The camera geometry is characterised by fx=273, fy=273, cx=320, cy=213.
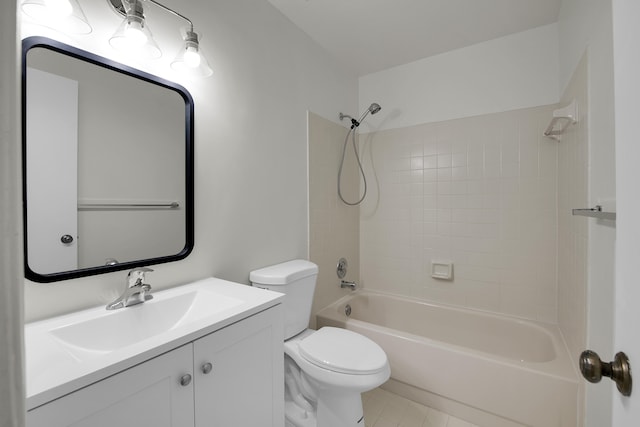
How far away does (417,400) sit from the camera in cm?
172

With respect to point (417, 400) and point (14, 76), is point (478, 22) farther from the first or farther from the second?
point (417, 400)

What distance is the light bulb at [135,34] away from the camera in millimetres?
956

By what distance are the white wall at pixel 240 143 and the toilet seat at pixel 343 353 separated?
0.51 metres

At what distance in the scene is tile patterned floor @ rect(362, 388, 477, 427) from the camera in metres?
1.57

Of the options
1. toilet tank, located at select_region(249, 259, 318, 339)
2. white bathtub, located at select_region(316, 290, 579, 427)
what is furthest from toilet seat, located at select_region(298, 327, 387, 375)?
white bathtub, located at select_region(316, 290, 579, 427)

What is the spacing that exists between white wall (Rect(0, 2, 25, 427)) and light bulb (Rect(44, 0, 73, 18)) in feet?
2.74

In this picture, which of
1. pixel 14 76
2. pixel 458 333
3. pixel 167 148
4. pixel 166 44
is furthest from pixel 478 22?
pixel 14 76

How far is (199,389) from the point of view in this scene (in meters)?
0.80

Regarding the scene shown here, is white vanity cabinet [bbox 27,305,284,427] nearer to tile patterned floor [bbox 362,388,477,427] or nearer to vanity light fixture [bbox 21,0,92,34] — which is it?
tile patterned floor [bbox 362,388,477,427]

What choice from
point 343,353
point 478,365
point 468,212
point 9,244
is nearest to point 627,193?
point 9,244

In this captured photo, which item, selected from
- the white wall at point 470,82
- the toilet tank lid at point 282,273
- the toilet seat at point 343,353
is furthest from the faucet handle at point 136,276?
the white wall at point 470,82

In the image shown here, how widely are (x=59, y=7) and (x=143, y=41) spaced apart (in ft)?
0.72

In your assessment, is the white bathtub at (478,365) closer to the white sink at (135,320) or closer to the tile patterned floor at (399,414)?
the tile patterned floor at (399,414)

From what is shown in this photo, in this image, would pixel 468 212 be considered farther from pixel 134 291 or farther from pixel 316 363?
pixel 134 291
